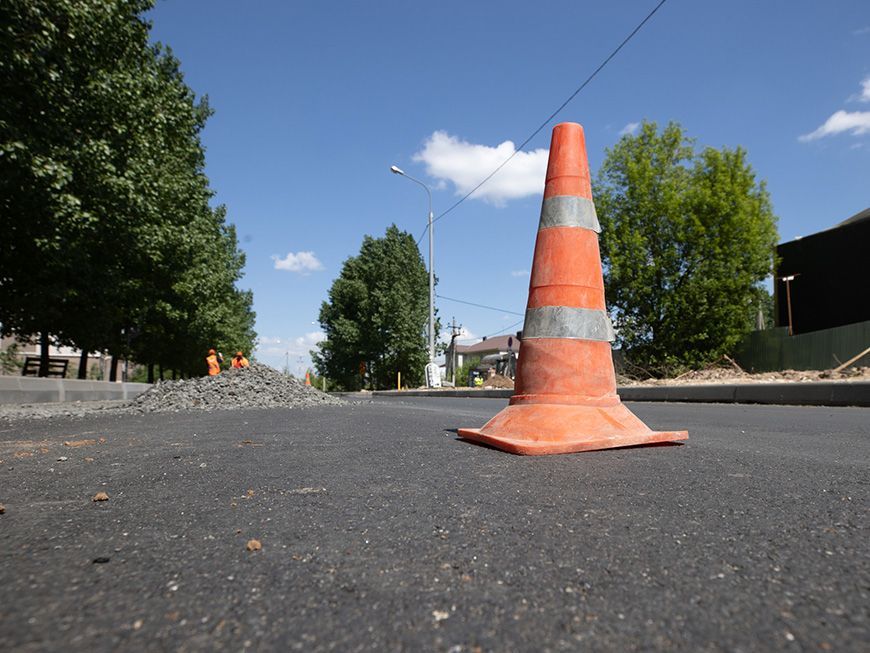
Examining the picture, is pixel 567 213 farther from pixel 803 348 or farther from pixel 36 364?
pixel 36 364

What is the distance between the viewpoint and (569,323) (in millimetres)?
4477

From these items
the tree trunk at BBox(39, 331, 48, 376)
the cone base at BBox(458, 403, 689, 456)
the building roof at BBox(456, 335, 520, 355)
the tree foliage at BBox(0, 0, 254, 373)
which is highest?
the building roof at BBox(456, 335, 520, 355)

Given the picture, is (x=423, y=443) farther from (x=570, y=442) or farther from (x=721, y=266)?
(x=721, y=266)

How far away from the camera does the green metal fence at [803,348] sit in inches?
713

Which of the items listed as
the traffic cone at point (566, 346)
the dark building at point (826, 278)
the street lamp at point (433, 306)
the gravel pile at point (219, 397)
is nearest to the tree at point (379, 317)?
the street lamp at point (433, 306)

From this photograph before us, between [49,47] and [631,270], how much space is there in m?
18.8

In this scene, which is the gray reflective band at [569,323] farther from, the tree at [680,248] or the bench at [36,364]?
the bench at [36,364]

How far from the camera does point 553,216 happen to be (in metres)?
4.76

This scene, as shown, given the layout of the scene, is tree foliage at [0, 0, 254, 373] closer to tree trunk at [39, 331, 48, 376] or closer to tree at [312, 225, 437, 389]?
tree trunk at [39, 331, 48, 376]

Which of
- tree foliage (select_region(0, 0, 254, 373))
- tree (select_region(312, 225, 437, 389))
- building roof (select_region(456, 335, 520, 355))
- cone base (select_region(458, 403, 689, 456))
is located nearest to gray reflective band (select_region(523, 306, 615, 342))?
cone base (select_region(458, 403, 689, 456))

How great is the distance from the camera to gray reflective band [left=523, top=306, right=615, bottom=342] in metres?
4.47

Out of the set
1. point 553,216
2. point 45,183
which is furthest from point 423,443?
point 45,183

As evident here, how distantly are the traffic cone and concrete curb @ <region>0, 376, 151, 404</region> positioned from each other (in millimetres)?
Answer: 12107

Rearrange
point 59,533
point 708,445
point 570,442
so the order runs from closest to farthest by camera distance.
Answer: point 59,533 < point 570,442 < point 708,445
